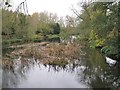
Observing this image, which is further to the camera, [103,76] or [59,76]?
[59,76]

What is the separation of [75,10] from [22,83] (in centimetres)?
1261

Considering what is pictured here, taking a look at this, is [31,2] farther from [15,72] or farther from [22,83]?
[15,72]

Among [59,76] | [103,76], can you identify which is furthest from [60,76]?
[103,76]

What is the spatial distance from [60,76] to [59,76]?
0.15ft

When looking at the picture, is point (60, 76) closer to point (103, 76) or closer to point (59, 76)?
point (59, 76)

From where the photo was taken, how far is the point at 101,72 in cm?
769

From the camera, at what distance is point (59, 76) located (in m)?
7.45

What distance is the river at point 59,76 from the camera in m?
6.22

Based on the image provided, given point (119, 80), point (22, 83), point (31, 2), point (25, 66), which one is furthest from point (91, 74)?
point (31, 2)

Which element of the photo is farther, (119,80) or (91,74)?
(91,74)

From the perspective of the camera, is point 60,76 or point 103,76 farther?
point 60,76

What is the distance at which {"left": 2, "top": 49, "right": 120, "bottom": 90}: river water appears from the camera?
6230 millimetres

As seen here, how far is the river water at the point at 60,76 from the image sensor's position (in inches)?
245

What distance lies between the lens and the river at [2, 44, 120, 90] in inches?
245
